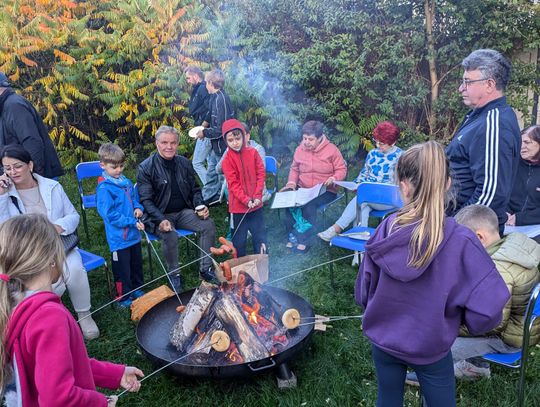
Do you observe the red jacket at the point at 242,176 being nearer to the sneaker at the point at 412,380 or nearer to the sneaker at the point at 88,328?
the sneaker at the point at 88,328

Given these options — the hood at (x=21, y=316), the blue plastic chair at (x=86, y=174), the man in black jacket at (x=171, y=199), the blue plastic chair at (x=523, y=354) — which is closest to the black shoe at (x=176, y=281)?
the man in black jacket at (x=171, y=199)

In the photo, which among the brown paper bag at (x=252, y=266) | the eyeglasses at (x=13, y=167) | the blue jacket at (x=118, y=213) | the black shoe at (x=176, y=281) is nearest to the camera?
the eyeglasses at (x=13, y=167)

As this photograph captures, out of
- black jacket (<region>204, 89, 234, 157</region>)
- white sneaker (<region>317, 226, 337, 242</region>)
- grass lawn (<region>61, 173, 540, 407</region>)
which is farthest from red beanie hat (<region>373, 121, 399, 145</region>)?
Answer: black jacket (<region>204, 89, 234, 157</region>)

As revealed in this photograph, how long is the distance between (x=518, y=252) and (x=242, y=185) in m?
3.11

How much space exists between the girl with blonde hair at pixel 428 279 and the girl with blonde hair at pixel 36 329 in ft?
4.31

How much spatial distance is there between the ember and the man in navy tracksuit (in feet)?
5.39

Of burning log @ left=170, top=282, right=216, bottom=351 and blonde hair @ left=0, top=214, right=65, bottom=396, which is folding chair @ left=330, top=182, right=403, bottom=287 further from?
blonde hair @ left=0, top=214, right=65, bottom=396

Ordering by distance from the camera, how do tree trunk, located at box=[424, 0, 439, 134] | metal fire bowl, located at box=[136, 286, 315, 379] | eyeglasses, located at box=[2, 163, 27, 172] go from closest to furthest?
metal fire bowl, located at box=[136, 286, 315, 379] → eyeglasses, located at box=[2, 163, 27, 172] → tree trunk, located at box=[424, 0, 439, 134]

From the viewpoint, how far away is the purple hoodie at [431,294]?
6.62 ft

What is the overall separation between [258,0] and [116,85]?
333 cm

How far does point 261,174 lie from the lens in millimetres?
5402

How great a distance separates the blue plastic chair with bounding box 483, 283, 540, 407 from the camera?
2520mm

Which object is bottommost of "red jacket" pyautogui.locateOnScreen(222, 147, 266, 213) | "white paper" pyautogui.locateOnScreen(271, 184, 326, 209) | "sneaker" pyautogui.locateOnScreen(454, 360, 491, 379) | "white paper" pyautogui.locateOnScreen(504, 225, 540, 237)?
"sneaker" pyautogui.locateOnScreen(454, 360, 491, 379)

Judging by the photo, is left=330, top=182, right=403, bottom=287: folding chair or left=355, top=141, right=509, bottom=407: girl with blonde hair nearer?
left=355, top=141, right=509, bottom=407: girl with blonde hair
